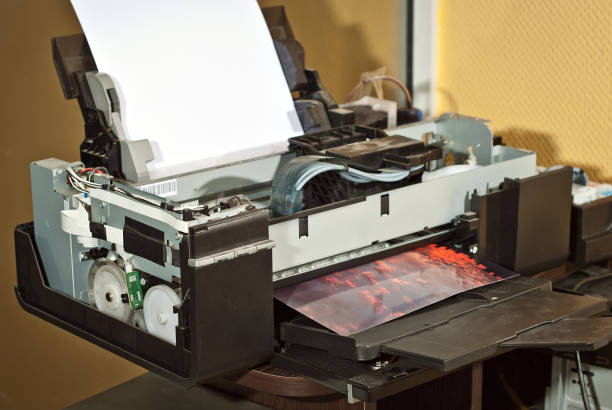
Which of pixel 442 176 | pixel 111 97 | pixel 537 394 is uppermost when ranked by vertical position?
pixel 111 97

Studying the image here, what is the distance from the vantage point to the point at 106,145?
1689 mm

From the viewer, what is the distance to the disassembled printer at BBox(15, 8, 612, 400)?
135 centimetres

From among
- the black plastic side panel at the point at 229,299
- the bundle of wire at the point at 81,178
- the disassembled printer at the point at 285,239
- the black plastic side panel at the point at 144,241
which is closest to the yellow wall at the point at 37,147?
the disassembled printer at the point at 285,239

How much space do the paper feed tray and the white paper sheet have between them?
0.49m

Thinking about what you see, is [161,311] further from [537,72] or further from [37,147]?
[537,72]

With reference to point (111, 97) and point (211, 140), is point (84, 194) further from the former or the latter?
point (211, 140)

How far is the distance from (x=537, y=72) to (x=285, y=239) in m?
1.07

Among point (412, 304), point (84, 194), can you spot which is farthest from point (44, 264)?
point (412, 304)

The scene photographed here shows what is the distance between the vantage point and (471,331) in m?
1.41

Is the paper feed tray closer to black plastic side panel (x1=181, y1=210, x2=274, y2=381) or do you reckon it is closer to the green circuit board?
black plastic side panel (x1=181, y1=210, x2=274, y2=381)

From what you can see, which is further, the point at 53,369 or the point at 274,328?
the point at 53,369

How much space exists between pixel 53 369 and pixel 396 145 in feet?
3.17

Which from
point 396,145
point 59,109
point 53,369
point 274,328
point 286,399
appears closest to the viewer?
point 274,328

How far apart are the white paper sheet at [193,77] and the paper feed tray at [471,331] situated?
19.3 inches
